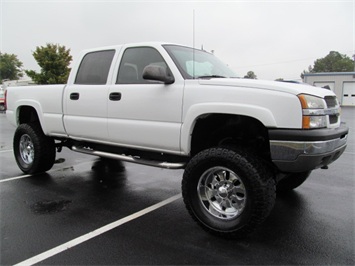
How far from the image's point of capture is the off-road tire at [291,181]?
Result: 4.34 m

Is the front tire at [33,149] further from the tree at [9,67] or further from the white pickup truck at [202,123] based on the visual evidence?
the tree at [9,67]

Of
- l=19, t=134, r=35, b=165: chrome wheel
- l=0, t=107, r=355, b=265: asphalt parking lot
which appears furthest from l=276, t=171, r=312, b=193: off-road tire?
l=19, t=134, r=35, b=165: chrome wheel

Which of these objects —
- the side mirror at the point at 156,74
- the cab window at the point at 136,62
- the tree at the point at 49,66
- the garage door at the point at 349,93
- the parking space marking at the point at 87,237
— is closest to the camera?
the parking space marking at the point at 87,237

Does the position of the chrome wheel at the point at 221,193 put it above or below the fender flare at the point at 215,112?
below

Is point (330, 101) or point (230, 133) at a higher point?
point (330, 101)

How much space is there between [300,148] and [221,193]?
3.20ft

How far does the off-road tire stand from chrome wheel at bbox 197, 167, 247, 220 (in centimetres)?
133

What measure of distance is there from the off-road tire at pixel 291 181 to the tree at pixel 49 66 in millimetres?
27773

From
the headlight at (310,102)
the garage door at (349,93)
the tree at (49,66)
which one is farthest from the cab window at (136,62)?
the garage door at (349,93)

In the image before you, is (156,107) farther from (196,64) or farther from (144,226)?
(144,226)

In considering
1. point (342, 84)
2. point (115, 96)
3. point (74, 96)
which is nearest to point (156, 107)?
point (115, 96)

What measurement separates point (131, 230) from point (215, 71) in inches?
91.9

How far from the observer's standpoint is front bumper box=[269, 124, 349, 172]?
2855 millimetres

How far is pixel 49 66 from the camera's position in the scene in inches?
1170
